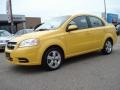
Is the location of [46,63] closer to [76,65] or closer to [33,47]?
[33,47]

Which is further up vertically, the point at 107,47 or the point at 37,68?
the point at 107,47

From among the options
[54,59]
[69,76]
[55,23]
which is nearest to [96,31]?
[55,23]

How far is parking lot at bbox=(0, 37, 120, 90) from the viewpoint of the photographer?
20.1ft

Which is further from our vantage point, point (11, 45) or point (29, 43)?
point (11, 45)

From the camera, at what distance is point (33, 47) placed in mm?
7559

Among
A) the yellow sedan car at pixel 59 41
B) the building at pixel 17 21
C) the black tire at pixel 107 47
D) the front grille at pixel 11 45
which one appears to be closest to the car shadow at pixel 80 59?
the black tire at pixel 107 47

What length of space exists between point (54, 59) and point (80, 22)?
72.8 inches

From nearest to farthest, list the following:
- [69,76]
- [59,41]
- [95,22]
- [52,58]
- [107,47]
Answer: [69,76] → [52,58] → [59,41] → [95,22] → [107,47]

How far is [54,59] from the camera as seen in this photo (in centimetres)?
802

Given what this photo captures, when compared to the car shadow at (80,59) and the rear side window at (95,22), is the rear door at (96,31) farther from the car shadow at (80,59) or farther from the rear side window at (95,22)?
the car shadow at (80,59)

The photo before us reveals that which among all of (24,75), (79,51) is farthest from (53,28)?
(24,75)

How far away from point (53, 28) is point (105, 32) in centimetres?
245

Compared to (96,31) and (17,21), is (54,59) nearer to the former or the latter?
(96,31)

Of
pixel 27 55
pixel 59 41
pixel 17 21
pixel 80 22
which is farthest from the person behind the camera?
pixel 17 21
